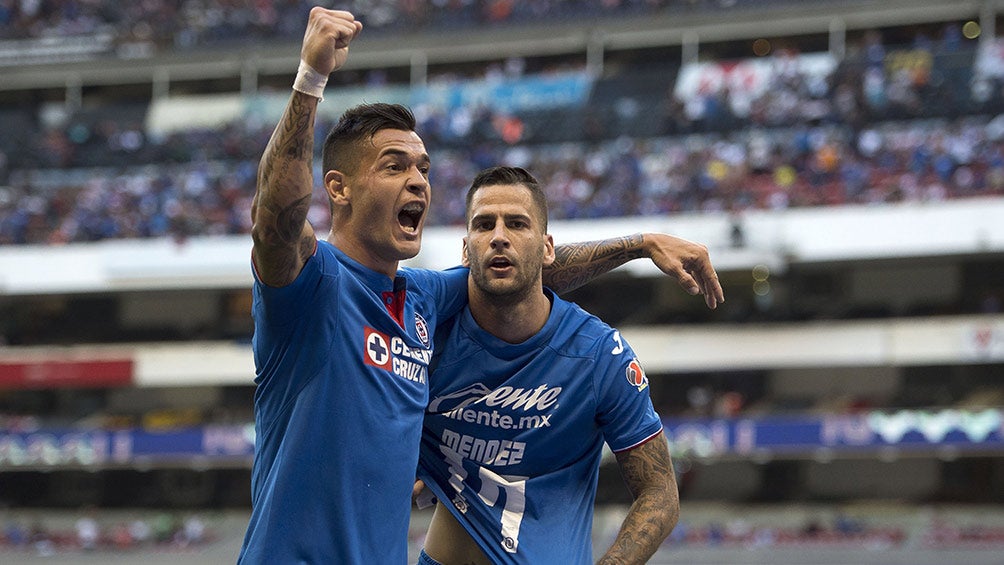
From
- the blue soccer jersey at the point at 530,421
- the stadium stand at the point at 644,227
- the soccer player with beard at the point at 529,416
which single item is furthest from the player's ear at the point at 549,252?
the stadium stand at the point at 644,227

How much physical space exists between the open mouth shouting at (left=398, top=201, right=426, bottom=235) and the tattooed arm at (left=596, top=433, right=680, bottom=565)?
1.37 meters

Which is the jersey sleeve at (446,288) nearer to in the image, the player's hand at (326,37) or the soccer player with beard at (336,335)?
the soccer player with beard at (336,335)

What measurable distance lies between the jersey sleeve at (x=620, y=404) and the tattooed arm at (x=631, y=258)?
428 mm

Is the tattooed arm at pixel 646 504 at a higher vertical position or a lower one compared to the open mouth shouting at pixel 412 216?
lower

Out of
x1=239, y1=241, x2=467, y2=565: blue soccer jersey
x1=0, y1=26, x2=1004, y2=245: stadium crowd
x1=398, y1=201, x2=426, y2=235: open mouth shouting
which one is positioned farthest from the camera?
x1=0, y1=26, x2=1004, y2=245: stadium crowd

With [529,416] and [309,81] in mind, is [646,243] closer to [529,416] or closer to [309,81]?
[529,416]

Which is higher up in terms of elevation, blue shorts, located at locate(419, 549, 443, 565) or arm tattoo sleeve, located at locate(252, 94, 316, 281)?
arm tattoo sleeve, located at locate(252, 94, 316, 281)

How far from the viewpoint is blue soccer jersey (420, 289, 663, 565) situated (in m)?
4.99

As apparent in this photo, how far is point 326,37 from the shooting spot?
11.9ft

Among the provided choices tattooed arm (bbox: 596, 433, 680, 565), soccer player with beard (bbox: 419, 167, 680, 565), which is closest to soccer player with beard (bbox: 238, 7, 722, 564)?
soccer player with beard (bbox: 419, 167, 680, 565)

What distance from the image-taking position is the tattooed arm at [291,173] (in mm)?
3648

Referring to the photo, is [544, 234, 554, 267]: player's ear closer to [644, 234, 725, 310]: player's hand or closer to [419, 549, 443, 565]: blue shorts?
[644, 234, 725, 310]: player's hand

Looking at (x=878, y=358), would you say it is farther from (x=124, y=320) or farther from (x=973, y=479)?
(x=124, y=320)

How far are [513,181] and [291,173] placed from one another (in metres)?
1.36
